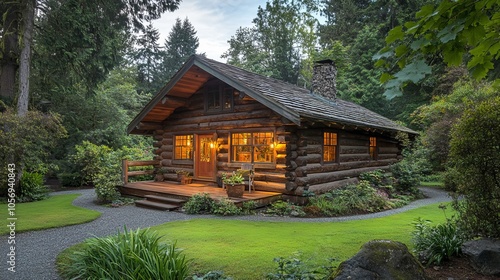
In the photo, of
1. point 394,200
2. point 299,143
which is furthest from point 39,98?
point 394,200

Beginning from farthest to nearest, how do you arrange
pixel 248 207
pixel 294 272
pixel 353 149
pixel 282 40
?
pixel 282 40
pixel 353 149
pixel 248 207
pixel 294 272

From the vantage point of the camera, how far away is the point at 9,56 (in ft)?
45.4

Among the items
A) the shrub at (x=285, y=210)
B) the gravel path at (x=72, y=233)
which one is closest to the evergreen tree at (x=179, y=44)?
the gravel path at (x=72, y=233)

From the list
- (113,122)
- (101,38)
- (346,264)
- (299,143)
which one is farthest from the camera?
(113,122)

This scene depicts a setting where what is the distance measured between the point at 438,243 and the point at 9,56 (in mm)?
17285

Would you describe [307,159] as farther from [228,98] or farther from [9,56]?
[9,56]

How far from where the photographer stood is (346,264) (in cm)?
337

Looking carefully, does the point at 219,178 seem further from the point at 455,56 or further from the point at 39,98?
the point at 39,98

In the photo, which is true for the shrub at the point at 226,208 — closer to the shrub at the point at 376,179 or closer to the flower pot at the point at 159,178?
the flower pot at the point at 159,178

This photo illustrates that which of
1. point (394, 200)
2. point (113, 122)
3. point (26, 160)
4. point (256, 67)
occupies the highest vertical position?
point (256, 67)

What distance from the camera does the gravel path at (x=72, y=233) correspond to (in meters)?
4.87

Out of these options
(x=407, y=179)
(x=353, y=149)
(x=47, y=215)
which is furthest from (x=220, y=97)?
(x=407, y=179)

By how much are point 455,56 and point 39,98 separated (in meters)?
21.1

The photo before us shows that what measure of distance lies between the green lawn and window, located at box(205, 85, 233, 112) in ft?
18.2
